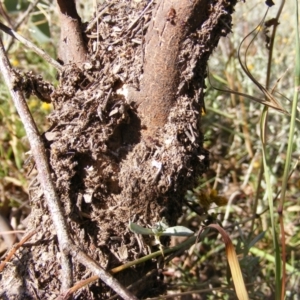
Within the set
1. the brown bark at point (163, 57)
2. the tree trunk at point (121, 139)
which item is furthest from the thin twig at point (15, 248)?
the brown bark at point (163, 57)

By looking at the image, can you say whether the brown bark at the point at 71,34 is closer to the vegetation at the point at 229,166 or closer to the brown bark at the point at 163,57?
the brown bark at the point at 163,57

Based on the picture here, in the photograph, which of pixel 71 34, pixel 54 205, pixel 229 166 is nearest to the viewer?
pixel 54 205

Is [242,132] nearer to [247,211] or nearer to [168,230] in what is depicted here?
[247,211]

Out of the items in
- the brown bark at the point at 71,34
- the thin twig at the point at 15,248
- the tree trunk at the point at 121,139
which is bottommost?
the thin twig at the point at 15,248

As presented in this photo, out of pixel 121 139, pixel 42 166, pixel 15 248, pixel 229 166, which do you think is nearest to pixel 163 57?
pixel 121 139

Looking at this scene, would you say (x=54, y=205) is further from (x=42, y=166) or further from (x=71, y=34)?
(x=71, y=34)

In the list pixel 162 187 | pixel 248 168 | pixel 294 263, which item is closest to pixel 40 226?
pixel 162 187

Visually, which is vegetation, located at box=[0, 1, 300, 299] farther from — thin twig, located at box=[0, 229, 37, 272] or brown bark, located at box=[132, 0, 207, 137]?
brown bark, located at box=[132, 0, 207, 137]

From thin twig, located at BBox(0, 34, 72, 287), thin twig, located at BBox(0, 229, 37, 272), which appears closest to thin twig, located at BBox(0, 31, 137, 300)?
thin twig, located at BBox(0, 34, 72, 287)
